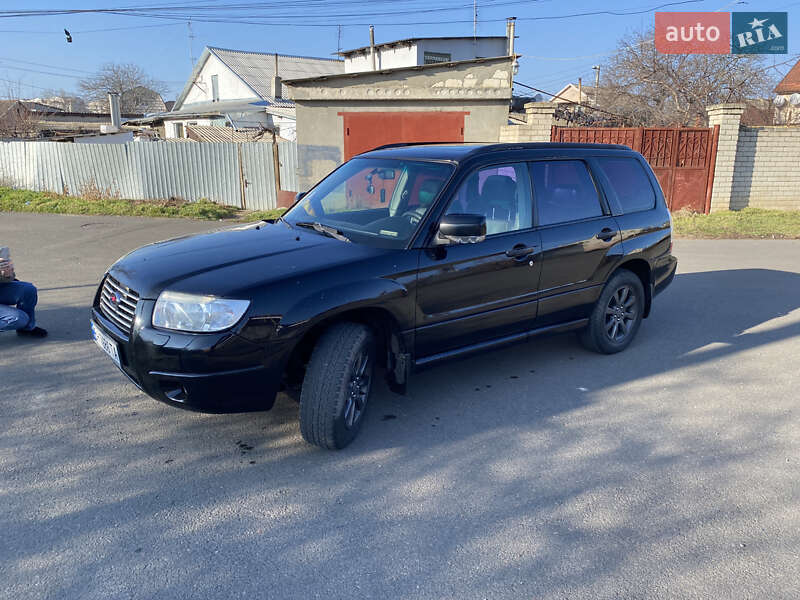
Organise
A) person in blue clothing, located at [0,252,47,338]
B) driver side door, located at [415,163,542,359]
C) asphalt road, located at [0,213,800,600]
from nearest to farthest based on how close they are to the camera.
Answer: asphalt road, located at [0,213,800,600] → driver side door, located at [415,163,542,359] → person in blue clothing, located at [0,252,47,338]

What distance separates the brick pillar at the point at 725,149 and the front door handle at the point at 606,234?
11571mm

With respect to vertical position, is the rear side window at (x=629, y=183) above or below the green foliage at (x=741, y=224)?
above

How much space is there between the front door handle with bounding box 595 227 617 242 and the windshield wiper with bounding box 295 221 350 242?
7.24ft

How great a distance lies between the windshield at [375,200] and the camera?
13.4 feet

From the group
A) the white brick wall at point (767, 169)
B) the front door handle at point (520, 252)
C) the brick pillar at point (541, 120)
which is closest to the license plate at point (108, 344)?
the front door handle at point (520, 252)

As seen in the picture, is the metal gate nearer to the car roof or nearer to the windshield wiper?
the car roof

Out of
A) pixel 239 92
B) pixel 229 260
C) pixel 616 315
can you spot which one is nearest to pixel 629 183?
pixel 616 315

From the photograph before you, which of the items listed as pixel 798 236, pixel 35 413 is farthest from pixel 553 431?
pixel 798 236

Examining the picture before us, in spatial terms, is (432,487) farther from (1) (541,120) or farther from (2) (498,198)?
(1) (541,120)

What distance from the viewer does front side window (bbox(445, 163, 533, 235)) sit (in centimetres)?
424

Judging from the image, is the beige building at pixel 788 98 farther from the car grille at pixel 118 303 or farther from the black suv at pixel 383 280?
the car grille at pixel 118 303

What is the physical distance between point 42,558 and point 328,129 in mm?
13242

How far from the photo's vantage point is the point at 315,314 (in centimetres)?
339

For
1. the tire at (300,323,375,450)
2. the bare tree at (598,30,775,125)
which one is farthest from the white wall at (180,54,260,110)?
the tire at (300,323,375,450)
